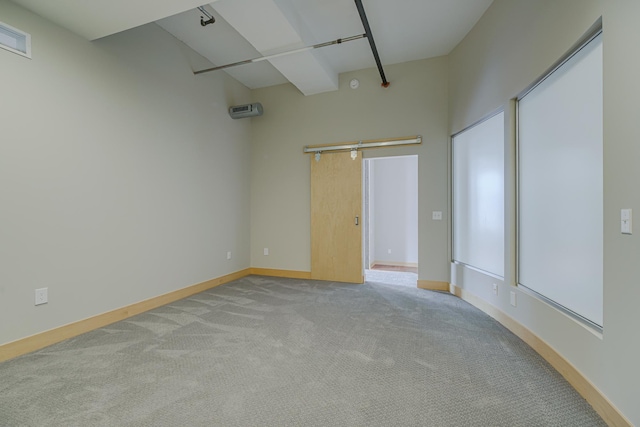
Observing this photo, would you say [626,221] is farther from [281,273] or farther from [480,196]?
[281,273]

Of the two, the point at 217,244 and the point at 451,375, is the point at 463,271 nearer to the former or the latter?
the point at 451,375

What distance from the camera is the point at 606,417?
148 cm

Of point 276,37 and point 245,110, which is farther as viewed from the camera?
point 245,110

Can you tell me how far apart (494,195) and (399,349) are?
192 centimetres

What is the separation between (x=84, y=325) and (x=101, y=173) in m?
1.45

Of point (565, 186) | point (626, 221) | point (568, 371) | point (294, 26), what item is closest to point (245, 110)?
point (294, 26)

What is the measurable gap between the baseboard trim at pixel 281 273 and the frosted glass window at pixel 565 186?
120 inches

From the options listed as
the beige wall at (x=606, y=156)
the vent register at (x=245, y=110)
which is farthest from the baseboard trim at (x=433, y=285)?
the vent register at (x=245, y=110)

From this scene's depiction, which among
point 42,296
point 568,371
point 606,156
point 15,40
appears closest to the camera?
point 606,156

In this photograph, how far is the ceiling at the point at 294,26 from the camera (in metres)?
2.29

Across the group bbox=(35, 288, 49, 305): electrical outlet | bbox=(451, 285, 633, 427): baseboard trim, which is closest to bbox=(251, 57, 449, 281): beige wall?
bbox=(451, 285, 633, 427): baseboard trim

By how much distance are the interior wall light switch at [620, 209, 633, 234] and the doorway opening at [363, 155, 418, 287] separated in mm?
4675

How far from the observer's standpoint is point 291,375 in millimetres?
1875

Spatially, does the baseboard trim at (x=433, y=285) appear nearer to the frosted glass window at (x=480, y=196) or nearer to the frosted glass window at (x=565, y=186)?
the frosted glass window at (x=480, y=196)
